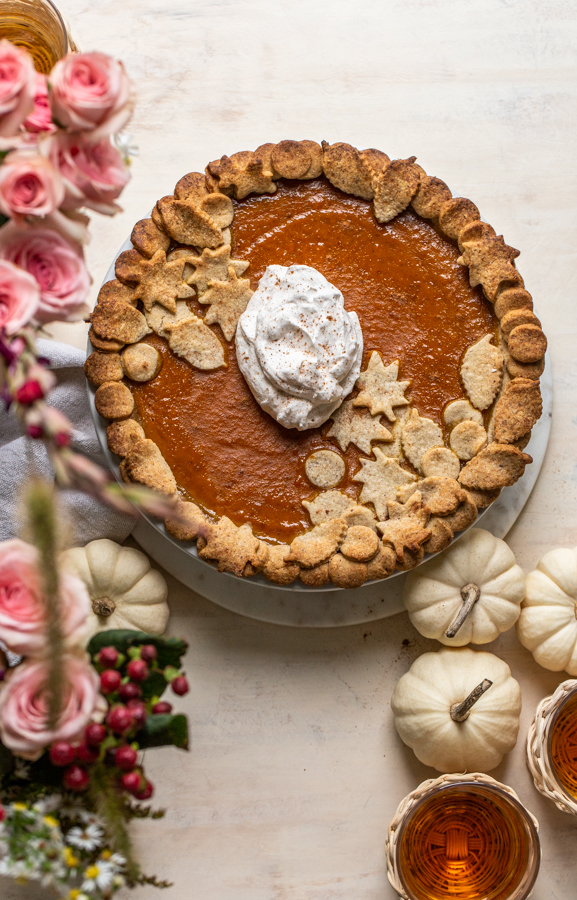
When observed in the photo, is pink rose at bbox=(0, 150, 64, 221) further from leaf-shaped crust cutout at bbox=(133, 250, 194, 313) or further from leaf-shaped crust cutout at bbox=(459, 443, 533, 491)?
leaf-shaped crust cutout at bbox=(459, 443, 533, 491)

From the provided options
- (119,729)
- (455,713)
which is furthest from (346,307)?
(119,729)

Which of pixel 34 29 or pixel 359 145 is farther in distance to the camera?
pixel 359 145

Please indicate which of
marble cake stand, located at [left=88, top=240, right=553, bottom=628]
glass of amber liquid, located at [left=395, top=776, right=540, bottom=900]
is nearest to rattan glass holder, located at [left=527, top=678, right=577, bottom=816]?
glass of amber liquid, located at [left=395, top=776, right=540, bottom=900]

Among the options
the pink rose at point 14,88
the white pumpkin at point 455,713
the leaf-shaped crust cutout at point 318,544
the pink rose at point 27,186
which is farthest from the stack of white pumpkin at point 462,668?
the pink rose at point 14,88

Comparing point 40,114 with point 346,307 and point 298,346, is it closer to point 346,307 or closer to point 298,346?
point 298,346

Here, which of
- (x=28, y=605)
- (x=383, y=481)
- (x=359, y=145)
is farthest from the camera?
(x=359, y=145)

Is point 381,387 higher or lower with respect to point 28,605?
higher
